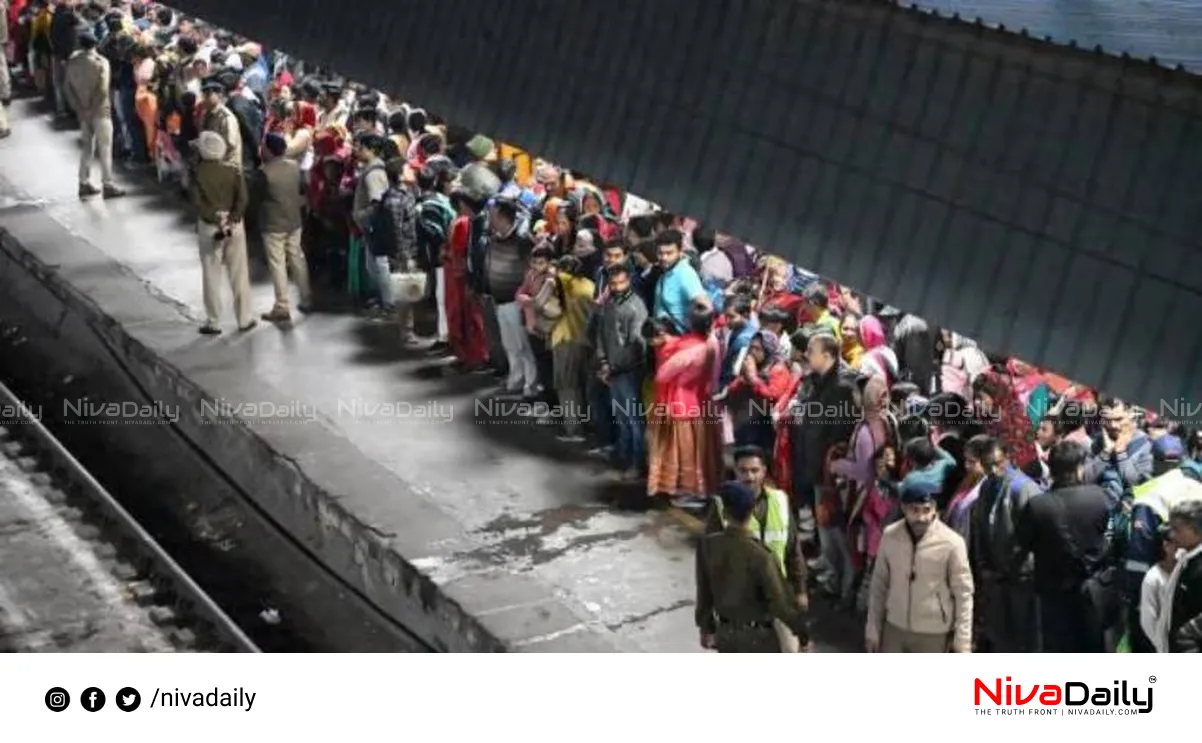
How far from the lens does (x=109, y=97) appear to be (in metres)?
17.9

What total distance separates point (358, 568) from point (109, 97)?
821cm

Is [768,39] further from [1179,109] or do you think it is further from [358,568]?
[358,568]

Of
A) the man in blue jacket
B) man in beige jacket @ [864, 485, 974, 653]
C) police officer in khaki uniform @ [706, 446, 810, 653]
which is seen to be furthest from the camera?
the man in blue jacket

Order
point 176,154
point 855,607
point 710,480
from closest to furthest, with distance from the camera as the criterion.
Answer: point 855,607 → point 710,480 → point 176,154

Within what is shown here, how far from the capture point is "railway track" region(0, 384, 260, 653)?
1049 cm

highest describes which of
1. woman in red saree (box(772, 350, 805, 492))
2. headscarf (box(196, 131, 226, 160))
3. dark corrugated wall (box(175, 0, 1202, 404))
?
dark corrugated wall (box(175, 0, 1202, 404))

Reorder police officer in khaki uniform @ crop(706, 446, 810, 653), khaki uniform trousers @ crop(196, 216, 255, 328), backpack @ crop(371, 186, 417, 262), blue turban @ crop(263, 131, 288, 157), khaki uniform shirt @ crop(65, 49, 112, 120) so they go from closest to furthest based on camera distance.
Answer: police officer in khaki uniform @ crop(706, 446, 810, 653) < backpack @ crop(371, 186, 417, 262) < khaki uniform trousers @ crop(196, 216, 255, 328) < blue turban @ crop(263, 131, 288, 157) < khaki uniform shirt @ crop(65, 49, 112, 120)

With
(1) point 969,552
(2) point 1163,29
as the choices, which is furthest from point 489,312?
(2) point 1163,29

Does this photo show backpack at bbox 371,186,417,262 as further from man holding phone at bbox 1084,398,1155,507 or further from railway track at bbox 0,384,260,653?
man holding phone at bbox 1084,398,1155,507

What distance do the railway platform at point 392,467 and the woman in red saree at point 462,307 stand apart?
17cm

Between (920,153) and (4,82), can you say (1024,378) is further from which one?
(4,82)

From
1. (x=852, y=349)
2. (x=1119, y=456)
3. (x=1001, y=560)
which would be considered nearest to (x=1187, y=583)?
(x=1001, y=560)
